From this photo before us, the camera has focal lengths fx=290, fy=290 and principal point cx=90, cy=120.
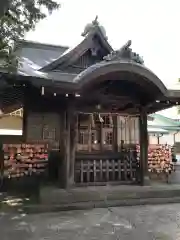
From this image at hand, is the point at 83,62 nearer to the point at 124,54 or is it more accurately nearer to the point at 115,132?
the point at 124,54

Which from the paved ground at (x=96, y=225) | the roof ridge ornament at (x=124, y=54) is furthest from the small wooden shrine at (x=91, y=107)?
the paved ground at (x=96, y=225)

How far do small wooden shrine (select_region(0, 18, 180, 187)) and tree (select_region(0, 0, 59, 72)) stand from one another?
1.99 m

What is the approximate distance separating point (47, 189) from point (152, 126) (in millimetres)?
15686

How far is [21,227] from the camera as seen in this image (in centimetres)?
600

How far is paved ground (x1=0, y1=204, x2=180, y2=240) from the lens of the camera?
554 cm

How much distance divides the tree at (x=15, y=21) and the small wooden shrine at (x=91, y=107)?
199 cm

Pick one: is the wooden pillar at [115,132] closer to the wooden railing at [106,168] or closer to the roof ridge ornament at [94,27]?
the wooden railing at [106,168]

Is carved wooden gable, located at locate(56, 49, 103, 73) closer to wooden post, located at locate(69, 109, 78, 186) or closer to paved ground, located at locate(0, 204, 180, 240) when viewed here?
wooden post, located at locate(69, 109, 78, 186)

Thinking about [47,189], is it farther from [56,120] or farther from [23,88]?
[23,88]

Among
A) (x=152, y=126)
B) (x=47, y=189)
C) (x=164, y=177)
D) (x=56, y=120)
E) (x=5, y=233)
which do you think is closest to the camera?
(x=5, y=233)

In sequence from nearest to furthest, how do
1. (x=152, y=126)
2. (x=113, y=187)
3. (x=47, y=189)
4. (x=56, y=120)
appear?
(x=47, y=189) < (x=113, y=187) < (x=56, y=120) < (x=152, y=126)

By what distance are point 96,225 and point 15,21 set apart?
4460 mm

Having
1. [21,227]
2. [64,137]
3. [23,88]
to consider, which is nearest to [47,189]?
[64,137]

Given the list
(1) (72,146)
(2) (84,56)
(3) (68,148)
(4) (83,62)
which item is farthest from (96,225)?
(2) (84,56)
